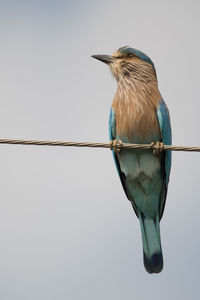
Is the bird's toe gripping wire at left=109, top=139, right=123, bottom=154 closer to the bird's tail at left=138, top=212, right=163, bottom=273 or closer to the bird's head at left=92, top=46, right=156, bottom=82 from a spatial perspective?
the bird's head at left=92, top=46, right=156, bottom=82

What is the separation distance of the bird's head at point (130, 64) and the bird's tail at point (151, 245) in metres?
1.78

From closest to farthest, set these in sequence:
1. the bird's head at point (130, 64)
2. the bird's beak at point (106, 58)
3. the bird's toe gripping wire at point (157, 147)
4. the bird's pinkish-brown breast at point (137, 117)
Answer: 1. the bird's toe gripping wire at point (157, 147)
2. the bird's pinkish-brown breast at point (137, 117)
3. the bird's head at point (130, 64)
4. the bird's beak at point (106, 58)

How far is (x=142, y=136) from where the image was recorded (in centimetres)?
707

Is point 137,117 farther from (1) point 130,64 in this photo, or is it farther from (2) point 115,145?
(1) point 130,64

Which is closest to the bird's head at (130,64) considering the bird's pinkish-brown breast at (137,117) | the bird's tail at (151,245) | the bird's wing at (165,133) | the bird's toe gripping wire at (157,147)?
the bird's pinkish-brown breast at (137,117)

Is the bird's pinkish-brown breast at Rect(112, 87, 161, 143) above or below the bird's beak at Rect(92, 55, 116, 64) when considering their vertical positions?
below

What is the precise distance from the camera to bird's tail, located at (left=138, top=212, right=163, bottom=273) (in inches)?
301

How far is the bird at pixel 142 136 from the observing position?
7109 mm

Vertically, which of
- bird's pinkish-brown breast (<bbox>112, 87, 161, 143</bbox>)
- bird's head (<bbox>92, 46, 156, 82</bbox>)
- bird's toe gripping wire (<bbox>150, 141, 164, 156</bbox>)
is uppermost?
bird's head (<bbox>92, 46, 156, 82</bbox>)

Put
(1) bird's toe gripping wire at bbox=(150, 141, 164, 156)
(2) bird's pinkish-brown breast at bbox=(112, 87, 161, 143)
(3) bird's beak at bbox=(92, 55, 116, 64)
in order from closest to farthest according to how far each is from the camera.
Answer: (1) bird's toe gripping wire at bbox=(150, 141, 164, 156) < (2) bird's pinkish-brown breast at bbox=(112, 87, 161, 143) < (3) bird's beak at bbox=(92, 55, 116, 64)

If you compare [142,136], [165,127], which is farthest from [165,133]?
[142,136]

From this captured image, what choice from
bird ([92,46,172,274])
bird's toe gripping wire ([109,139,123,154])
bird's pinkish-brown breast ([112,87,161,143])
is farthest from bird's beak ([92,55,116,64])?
bird's toe gripping wire ([109,139,123,154])

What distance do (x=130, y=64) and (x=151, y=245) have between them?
2246 millimetres

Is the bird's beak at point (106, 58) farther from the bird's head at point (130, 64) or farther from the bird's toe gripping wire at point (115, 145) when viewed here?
the bird's toe gripping wire at point (115, 145)
